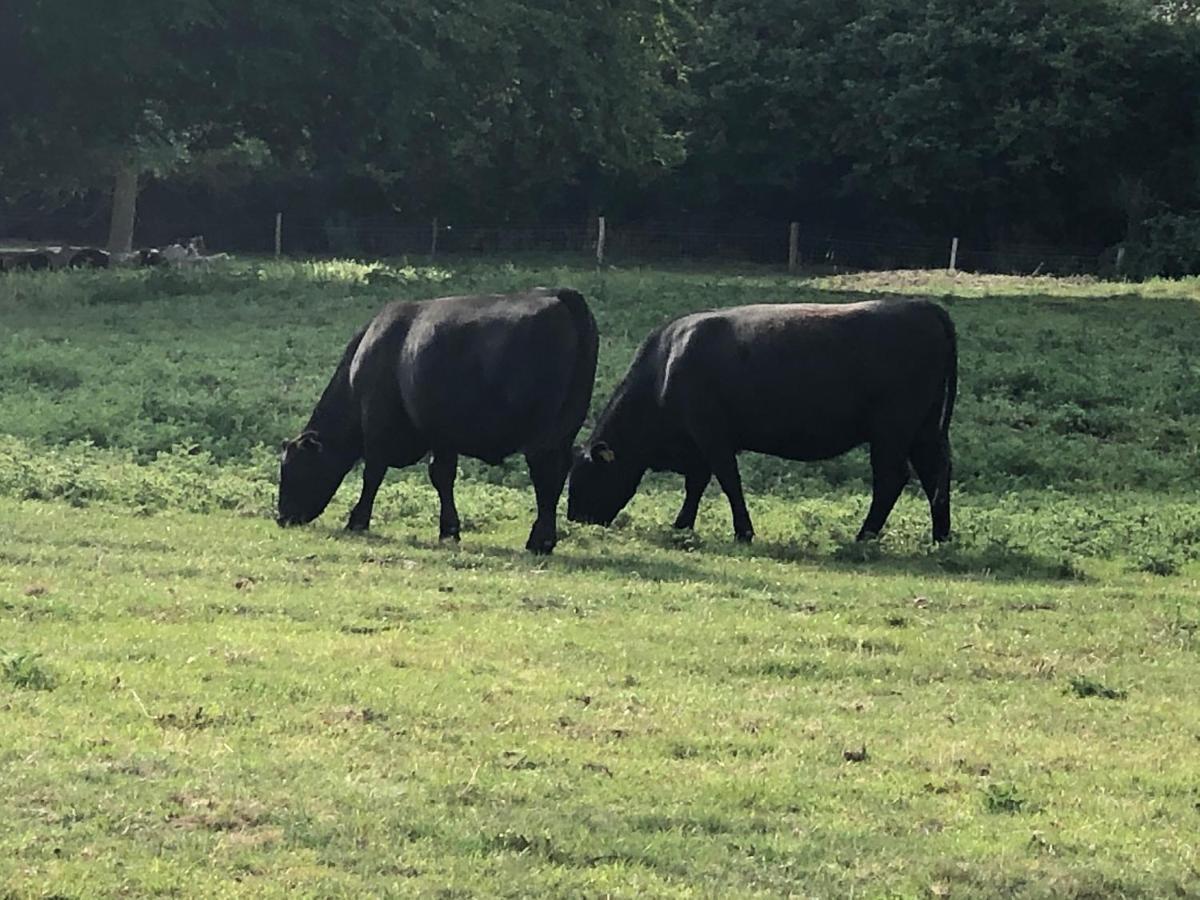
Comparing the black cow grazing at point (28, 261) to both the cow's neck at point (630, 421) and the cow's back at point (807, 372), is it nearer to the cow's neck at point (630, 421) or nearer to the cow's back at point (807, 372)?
the cow's neck at point (630, 421)

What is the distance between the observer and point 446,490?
12.8 metres

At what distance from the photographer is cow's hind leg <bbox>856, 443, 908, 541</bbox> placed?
13.4 meters

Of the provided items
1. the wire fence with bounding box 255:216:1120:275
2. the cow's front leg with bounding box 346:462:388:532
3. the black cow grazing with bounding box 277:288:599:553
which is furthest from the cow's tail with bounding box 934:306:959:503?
the wire fence with bounding box 255:216:1120:275

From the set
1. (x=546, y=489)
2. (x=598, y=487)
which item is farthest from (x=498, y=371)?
(x=598, y=487)

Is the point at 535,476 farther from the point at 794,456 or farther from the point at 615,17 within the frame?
the point at 615,17

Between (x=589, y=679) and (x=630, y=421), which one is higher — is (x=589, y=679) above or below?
below

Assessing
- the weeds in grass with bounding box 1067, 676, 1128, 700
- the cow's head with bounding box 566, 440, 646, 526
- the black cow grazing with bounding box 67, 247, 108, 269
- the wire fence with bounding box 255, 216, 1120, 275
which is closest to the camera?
the weeds in grass with bounding box 1067, 676, 1128, 700

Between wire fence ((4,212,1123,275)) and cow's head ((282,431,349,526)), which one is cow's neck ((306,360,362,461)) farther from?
wire fence ((4,212,1123,275))

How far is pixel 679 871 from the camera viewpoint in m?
5.54

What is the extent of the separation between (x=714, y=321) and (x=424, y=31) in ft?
59.5

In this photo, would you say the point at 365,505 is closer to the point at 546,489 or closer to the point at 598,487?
the point at 546,489

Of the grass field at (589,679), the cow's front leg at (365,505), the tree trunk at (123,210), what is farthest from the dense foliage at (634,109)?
the cow's front leg at (365,505)

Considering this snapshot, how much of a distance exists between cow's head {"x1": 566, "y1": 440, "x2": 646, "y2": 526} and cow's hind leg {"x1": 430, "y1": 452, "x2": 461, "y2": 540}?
1755 millimetres

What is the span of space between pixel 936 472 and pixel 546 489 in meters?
3.10
